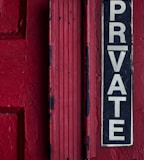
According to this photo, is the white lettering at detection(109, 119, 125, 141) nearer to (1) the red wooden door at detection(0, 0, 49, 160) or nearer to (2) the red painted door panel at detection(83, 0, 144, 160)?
(2) the red painted door panel at detection(83, 0, 144, 160)

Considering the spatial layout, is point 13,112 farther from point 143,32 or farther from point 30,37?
point 143,32

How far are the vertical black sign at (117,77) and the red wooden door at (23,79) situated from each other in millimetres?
156

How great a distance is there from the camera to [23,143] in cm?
108

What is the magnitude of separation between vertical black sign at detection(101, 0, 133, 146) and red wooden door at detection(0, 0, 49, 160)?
16 centimetres

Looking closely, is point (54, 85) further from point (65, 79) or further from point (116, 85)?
point (116, 85)

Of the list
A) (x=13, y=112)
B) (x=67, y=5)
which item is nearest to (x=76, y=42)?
(x=67, y=5)

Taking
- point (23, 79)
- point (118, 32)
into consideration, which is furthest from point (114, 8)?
point (23, 79)

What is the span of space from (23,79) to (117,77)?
0.80 feet

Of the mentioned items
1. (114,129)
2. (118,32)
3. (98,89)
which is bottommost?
(114,129)

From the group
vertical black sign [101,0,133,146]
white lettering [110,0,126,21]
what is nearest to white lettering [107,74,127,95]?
vertical black sign [101,0,133,146]

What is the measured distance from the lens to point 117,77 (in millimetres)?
1106

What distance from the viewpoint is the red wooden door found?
3.55 ft

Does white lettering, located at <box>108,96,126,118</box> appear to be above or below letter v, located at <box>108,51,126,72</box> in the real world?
below

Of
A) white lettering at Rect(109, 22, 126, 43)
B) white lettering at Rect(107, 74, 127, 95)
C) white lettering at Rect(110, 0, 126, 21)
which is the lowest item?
white lettering at Rect(107, 74, 127, 95)
